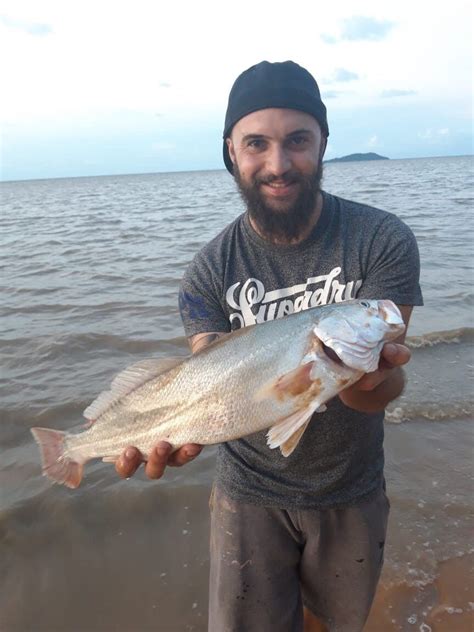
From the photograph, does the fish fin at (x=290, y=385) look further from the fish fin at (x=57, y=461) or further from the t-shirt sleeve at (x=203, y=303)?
the fish fin at (x=57, y=461)

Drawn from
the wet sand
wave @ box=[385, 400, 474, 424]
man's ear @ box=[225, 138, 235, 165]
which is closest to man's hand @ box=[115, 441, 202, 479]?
the wet sand

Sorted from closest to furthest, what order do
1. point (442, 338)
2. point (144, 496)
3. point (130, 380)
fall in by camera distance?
1. point (130, 380)
2. point (144, 496)
3. point (442, 338)

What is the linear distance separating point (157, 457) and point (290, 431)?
847 mm

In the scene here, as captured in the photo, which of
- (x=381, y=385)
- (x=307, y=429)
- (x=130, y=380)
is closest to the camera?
(x=381, y=385)

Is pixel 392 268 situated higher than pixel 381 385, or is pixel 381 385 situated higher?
pixel 392 268

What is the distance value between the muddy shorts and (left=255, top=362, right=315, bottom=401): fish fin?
874 millimetres

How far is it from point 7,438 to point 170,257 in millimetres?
9863

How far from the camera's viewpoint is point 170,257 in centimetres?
1548

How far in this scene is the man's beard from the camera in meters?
3.18

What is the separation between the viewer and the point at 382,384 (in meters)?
2.74

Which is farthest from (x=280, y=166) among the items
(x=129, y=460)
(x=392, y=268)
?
(x=129, y=460)

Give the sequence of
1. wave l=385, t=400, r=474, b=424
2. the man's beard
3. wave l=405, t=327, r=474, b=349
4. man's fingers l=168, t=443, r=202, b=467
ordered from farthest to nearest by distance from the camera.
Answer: wave l=405, t=327, r=474, b=349 < wave l=385, t=400, r=474, b=424 < the man's beard < man's fingers l=168, t=443, r=202, b=467

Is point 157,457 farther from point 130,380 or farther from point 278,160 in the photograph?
point 278,160

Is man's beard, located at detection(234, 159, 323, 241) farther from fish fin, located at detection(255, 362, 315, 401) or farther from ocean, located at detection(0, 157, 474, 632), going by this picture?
ocean, located at detection(0, 157, 474, 632)
